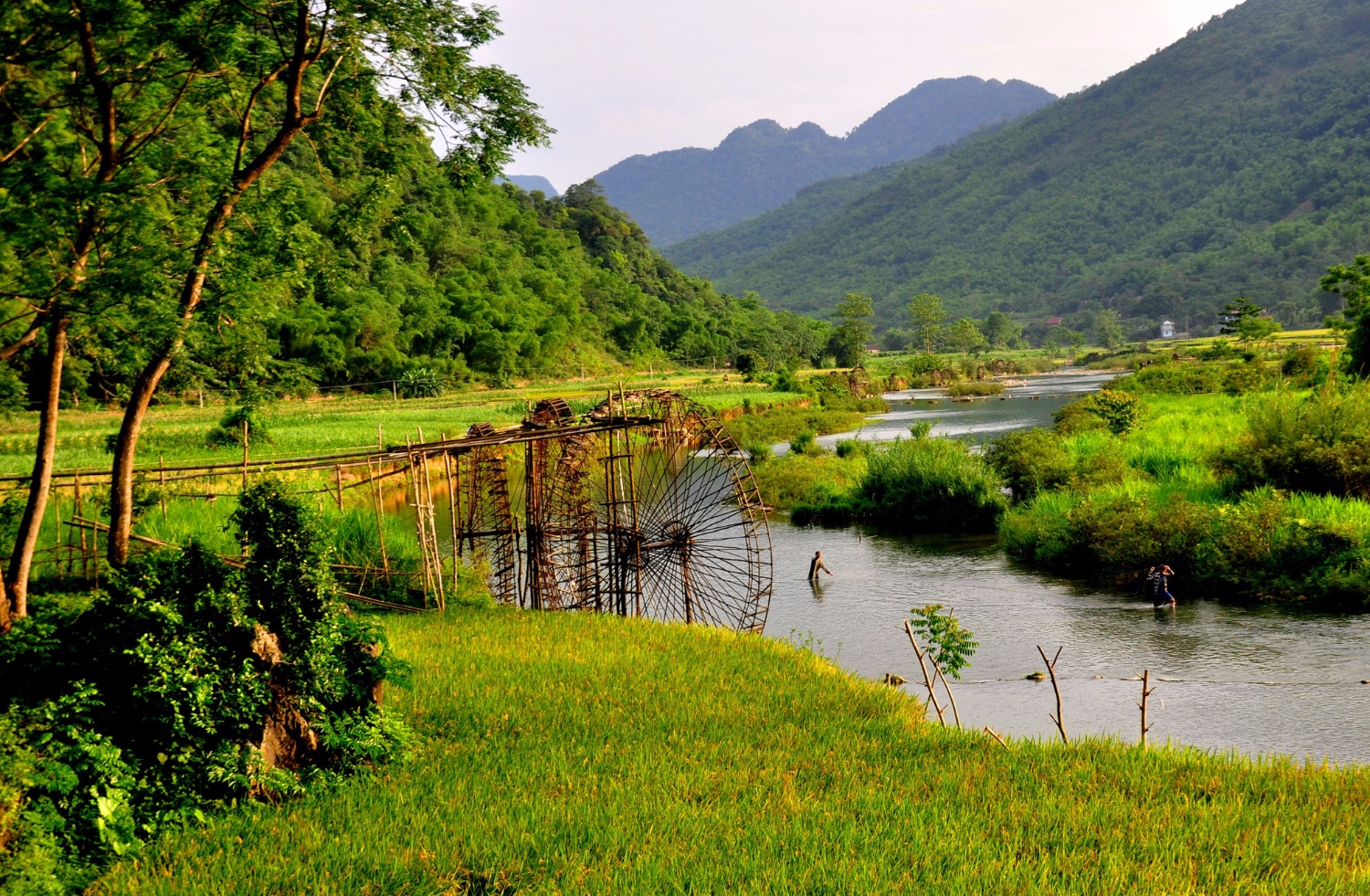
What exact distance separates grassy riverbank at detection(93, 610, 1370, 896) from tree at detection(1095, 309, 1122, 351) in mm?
139369

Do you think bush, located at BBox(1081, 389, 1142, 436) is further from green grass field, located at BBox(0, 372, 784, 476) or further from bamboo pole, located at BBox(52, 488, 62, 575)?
bamboo pole, located at BBox(52, 488, 62, 575)

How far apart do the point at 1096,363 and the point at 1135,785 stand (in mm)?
119972

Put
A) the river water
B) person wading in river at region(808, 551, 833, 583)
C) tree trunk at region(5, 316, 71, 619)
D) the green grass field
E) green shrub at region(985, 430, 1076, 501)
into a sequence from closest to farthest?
1. tree trunk at region(5, 316, 71, 619)
2. the river water
3. person wading in river at region(808, 551, 833, 583)
4. the green grass field
5. green shrub at region(985, 430, 1076, 501)

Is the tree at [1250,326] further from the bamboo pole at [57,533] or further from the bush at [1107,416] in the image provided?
the bamboo pole at [57,533]

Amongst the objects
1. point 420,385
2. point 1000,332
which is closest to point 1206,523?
point 420,385

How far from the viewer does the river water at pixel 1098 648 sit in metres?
11.6

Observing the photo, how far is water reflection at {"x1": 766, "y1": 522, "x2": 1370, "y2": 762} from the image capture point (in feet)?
38.1

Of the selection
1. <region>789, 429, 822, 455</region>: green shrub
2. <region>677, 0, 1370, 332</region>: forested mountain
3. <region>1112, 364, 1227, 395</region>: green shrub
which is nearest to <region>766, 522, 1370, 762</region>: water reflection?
<region>789, 429, 822, 455</region>: green shrub

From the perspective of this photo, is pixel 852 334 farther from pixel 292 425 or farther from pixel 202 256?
pixel 202 256

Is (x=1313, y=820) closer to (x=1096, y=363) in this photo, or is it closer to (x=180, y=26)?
(x=180, y=26)

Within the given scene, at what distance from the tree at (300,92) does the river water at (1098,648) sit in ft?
30.5

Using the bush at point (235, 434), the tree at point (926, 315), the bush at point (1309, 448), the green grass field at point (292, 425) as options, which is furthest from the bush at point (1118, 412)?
the tree at point (926, 315)

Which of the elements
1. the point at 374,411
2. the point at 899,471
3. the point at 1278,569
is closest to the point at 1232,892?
the point at 1278,569

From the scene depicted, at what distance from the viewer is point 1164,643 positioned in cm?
1508
